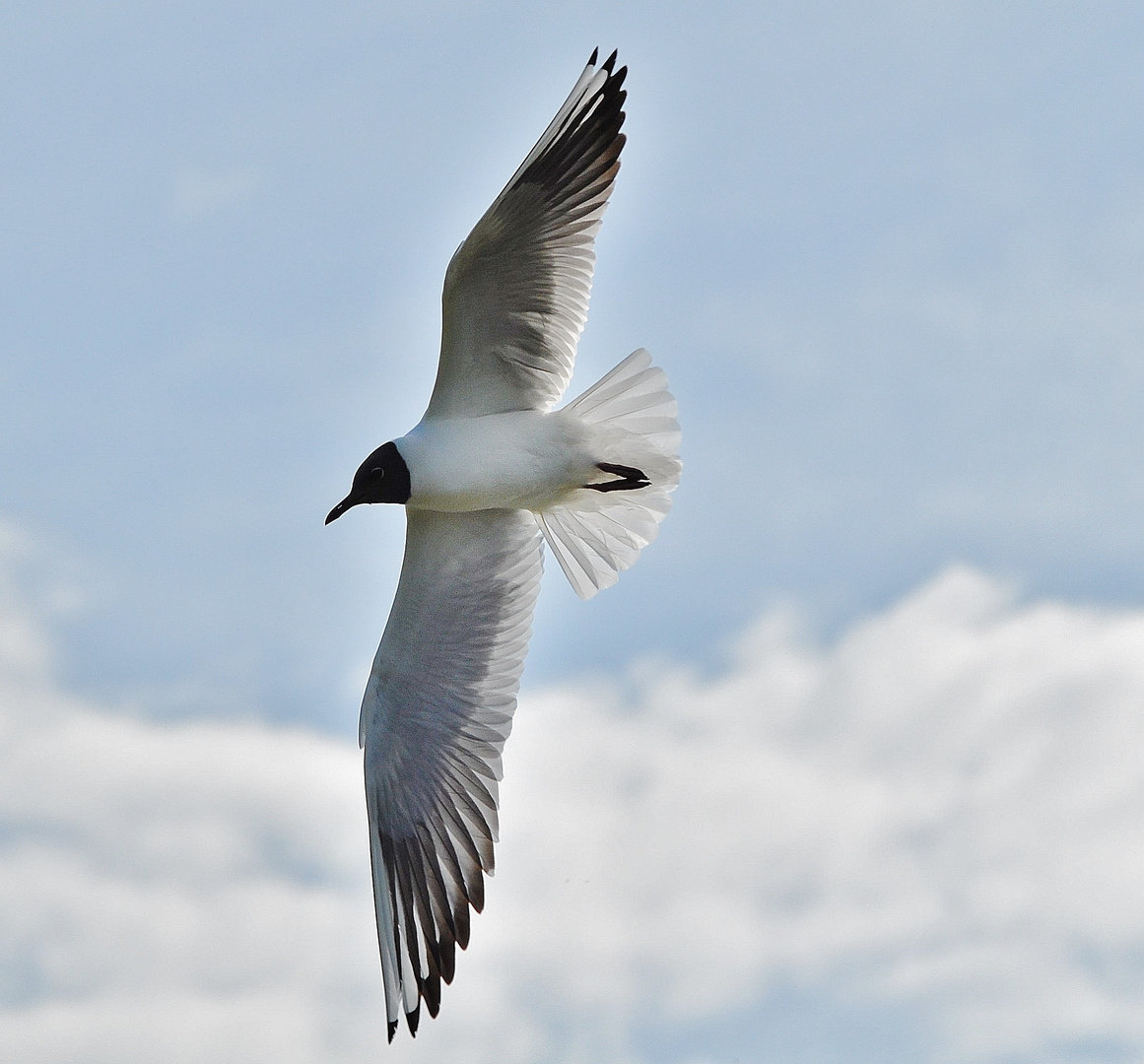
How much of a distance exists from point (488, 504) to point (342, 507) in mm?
552

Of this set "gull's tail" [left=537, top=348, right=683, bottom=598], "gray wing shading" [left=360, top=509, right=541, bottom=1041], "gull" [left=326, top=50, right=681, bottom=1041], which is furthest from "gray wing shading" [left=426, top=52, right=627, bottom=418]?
"gray wing shading" [left=360, top=509, right=541, bottom=1041]

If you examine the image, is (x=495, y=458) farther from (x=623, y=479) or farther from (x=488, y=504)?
(x=623, y=479)

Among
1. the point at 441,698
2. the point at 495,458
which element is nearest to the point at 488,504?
the point at 495,458

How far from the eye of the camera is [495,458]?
18.7 ft

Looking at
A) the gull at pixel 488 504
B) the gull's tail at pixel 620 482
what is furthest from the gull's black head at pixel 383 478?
the gull's tail at pixel 620 482

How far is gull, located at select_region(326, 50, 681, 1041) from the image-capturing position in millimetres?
5477

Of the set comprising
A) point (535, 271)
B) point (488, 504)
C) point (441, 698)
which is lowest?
point (441, 698)

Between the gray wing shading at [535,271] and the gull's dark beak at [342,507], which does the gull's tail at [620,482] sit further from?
the gull's dark beak at [342,507]

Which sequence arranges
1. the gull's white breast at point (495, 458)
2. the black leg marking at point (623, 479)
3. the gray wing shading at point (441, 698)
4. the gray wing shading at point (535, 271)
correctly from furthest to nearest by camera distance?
the gray wing shading at point (441, 698)
the black leg marking at point (623, 479)
the gull's white breast at point (495, 458)
the gray wing shading at point (535, 271)

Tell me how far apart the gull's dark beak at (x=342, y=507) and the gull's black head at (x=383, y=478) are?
0.04 metres

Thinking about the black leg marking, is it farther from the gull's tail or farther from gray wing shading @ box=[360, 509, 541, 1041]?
gray wing shading @ box=[360, 509, 541, 1041]

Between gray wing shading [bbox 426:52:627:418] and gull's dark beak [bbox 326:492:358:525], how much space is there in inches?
17.4

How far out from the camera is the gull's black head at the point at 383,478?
18.7 feet

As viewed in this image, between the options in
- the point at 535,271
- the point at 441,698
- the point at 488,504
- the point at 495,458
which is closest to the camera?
the point at 535,271
